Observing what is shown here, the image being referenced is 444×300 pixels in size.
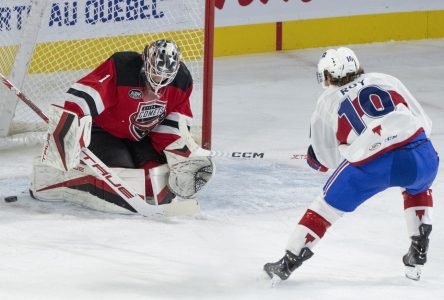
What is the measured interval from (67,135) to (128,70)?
1.23ft

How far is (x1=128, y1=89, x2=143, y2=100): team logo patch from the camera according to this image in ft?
13.6

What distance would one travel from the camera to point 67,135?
3.92m

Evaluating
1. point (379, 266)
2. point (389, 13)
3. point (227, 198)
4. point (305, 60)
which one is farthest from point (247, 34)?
point (379, 266)

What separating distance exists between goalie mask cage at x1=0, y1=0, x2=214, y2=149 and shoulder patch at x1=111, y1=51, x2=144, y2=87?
0.96 m

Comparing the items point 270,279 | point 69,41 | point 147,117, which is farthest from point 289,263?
point 69,41

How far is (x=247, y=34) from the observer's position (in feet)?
23.5

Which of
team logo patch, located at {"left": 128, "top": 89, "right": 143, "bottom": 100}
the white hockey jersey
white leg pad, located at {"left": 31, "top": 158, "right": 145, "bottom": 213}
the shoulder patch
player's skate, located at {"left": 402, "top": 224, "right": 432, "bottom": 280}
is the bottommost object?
white leg pad, located at {"left": 31, "top": 158, "right": 145, "bottom": 213}

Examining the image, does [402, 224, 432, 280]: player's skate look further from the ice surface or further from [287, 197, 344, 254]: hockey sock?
[287, 197, 344, 254]: hockey sock

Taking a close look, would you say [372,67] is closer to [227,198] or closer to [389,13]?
[389,13]

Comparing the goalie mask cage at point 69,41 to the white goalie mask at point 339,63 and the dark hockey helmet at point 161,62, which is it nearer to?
the dark hockey helmet at point 161,62

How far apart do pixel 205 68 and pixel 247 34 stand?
2.35m

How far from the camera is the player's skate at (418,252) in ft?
11.2

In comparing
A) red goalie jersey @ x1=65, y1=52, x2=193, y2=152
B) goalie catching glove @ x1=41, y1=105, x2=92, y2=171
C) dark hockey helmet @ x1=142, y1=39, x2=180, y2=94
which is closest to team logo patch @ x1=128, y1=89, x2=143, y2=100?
red goalie jersey @ x1=65, y1=52, x2=193, y2=152

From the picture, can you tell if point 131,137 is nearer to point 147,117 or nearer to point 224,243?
point 147,117
